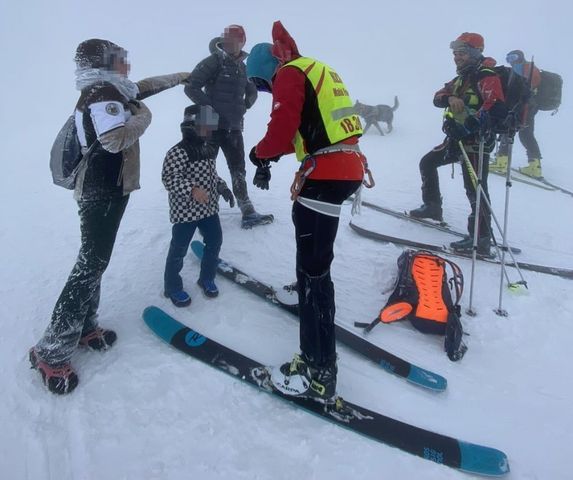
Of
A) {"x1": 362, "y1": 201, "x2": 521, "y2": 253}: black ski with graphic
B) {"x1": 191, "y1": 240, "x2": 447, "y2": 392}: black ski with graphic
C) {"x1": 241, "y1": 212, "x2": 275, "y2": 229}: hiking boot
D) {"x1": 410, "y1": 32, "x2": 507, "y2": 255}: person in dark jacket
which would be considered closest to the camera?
{"x1": 191, "y1": 240, "x2": 447, "y2": 392}: black ski with graphic

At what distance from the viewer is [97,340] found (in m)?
2.80

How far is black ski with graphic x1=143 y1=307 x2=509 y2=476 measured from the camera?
2146 millimetres

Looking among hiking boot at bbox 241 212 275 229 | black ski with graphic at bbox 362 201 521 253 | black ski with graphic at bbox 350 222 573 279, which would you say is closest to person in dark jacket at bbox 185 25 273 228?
hiking boot at bbox 241 212 275 229

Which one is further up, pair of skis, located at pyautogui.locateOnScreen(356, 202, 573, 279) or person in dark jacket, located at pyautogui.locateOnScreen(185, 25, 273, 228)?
person in dark jacket, located at pyautogui.locateOnScreen(185, 25, 273, 228)

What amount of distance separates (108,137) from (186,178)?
91cm

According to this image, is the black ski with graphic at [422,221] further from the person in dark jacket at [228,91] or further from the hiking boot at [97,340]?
the hiking boot at [97,340]

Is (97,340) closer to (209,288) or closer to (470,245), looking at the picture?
(209,288)

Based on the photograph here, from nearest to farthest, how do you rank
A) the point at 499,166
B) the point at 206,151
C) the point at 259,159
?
the point at 259,159, the point at 206,151, the point at 499,166

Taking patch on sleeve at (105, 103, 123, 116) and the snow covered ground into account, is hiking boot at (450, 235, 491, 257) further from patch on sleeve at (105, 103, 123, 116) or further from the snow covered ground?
patch on sleeve at (105, 103, 123, 116)

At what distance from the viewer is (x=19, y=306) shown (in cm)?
325

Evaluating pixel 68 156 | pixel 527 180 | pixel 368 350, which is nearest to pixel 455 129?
pixel 368 350

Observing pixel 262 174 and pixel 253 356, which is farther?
pixel 253 356

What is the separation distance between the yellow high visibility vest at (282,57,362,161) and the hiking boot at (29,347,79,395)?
1990 millimetres

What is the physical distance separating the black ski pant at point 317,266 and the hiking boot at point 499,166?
7244 mm
